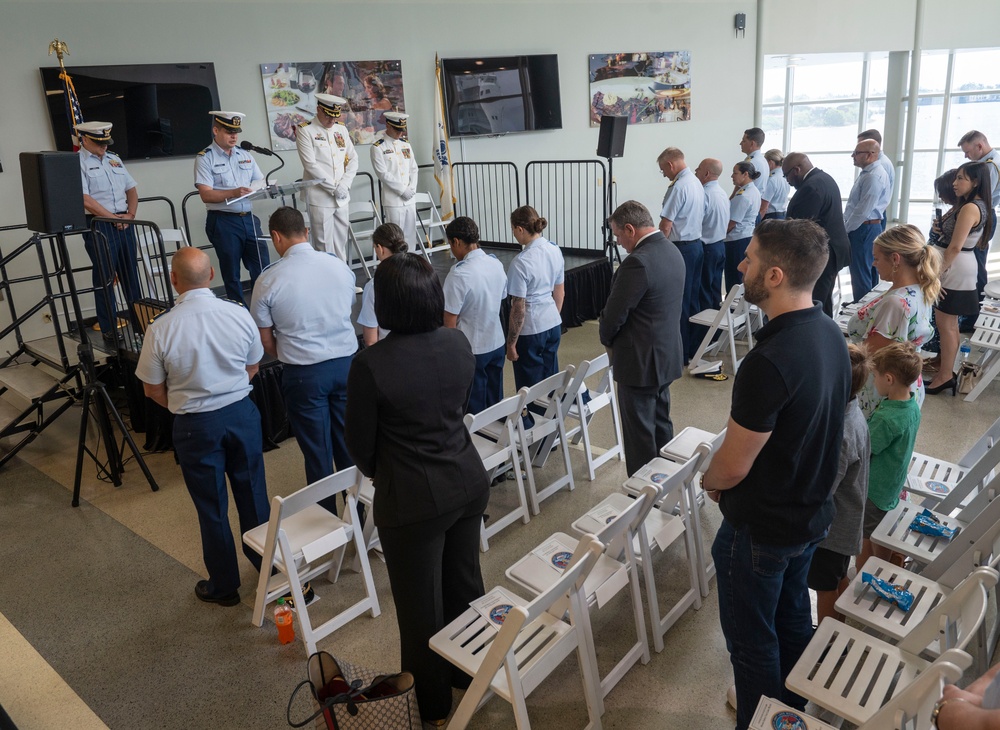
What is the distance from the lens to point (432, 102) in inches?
333

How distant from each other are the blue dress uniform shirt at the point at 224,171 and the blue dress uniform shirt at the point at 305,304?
2845 mm

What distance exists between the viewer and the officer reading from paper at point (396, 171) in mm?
6668

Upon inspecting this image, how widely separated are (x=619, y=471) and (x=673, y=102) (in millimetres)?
7580

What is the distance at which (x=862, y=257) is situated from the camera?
22.6ft

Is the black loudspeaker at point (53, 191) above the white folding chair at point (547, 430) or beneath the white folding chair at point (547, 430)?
above

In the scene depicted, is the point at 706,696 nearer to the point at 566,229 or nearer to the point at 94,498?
the point at 94,498

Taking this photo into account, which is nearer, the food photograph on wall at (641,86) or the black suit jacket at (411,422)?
the black suit jacket at (411,422)

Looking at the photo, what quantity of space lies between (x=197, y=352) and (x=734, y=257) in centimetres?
536

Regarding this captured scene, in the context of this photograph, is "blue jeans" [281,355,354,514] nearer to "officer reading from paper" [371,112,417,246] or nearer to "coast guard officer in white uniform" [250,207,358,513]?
"coast guard officer in white uniform" [250,207,358,513]

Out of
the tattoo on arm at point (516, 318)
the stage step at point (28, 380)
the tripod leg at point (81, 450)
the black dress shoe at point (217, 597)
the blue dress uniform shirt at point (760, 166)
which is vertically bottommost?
the black dress shoe at point (217, 597)

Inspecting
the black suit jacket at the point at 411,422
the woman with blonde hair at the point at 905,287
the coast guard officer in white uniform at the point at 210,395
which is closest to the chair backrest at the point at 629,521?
the black suit jacket at the point at 411,422

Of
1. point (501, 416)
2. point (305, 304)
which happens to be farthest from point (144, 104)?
point (501, 416)

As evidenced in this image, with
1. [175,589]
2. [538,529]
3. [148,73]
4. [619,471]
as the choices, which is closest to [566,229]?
[148,73]

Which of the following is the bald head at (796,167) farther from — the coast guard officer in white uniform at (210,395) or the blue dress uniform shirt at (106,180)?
the blue dress uniform shirt at (106,180)
